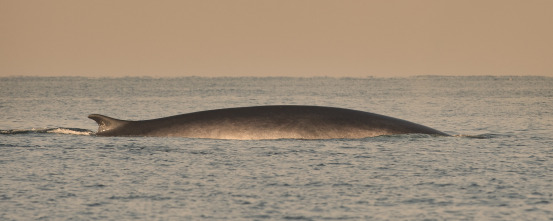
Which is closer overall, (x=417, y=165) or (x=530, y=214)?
(x=530, y=214)

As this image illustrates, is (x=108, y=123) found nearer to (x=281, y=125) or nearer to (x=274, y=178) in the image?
(x=281, y=125)

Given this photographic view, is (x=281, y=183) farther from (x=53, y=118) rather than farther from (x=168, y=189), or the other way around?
(x=53, y=118)

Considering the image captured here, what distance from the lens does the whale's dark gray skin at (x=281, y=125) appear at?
85.3ft

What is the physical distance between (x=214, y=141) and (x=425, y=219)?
11.8 m

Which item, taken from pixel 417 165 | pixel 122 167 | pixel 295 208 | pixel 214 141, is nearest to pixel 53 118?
pixel 214 141

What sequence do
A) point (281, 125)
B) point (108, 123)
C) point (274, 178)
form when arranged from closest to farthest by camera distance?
point (274, 178)
point (281, 125)
point (108, 123)

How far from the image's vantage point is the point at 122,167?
21391mm

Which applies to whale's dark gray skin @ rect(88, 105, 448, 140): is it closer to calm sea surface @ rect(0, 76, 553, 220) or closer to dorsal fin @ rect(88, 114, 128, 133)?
calm sea surface @ rect(0, 76, 553, 220)

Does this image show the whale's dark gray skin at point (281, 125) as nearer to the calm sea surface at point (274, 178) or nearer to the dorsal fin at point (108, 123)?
the calm sea surface at point (274, 178)

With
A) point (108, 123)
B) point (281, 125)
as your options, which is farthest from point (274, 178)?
point (108, 123)

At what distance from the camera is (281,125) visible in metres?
26.1

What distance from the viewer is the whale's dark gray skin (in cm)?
2600

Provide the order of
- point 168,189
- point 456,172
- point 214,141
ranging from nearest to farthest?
point 168,189 < point 456,172 < point 214,141

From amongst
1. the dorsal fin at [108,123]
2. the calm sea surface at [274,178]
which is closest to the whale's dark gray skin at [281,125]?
the calm sea surface at [274,178]
